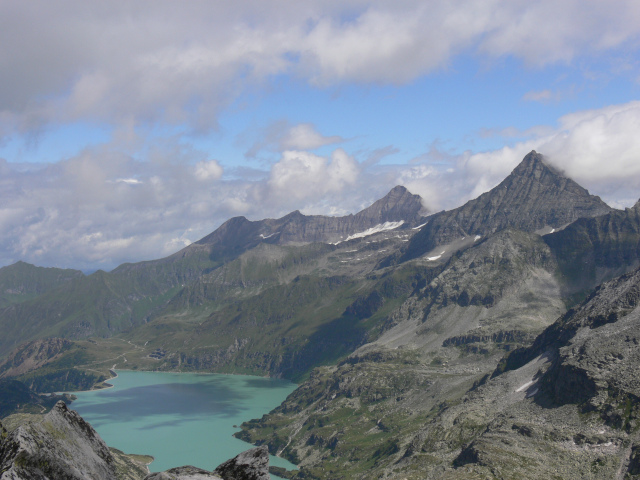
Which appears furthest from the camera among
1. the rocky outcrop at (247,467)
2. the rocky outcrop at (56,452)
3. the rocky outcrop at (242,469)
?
the rocky outcrop at (247,467)

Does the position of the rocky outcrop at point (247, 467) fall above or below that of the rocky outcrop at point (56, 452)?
below

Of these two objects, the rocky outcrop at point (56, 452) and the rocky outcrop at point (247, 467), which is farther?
the rocky outcrop at point (247, 467)

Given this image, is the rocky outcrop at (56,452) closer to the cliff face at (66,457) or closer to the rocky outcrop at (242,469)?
the cliff face at (66,457)

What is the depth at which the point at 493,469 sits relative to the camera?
5969 inches

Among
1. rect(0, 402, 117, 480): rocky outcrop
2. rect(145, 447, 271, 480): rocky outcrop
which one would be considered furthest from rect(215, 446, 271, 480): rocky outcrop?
rect(0, 402, 117, 480): rocky outcrop

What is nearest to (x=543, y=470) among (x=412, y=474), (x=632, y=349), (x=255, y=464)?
(x=412, y=474)

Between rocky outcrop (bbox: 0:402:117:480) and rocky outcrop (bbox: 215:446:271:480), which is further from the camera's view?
rocky outcrop (bbox: 215:446:271:480)

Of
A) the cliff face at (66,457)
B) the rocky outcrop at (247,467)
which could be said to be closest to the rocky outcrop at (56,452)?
the cliff face at (66,457)

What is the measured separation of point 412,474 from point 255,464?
590 feet

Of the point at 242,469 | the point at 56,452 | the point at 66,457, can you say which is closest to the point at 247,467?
the point at 242,469

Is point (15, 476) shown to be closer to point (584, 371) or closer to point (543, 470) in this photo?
point (543, 470)

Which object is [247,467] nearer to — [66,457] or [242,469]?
[242,469]

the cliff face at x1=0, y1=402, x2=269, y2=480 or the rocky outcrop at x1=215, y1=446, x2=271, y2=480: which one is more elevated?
the cliff face at x1=0, y1=402, x2=269, y2=480

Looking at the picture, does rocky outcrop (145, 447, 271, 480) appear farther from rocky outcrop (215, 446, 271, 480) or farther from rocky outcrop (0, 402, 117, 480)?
rocky outcrop (0, 402, 117, 480)
